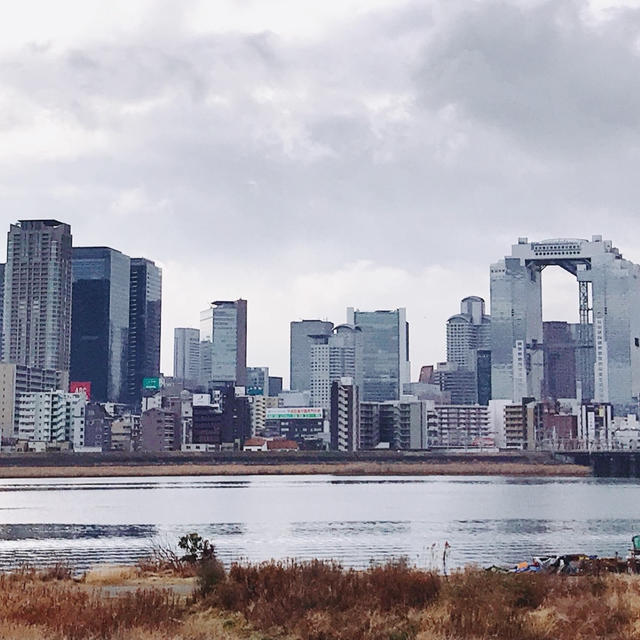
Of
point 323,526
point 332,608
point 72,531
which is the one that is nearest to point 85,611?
point 332,608

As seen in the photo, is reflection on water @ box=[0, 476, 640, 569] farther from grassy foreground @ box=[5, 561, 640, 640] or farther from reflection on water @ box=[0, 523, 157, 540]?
grassy foreground @ box=[5, 561, 640, 640]

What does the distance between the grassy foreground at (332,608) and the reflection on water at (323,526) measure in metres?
21.5

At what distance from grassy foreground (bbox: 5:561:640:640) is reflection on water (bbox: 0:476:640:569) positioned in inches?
847

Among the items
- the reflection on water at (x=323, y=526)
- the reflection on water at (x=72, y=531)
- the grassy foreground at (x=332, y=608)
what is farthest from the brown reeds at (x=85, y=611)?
the reflection on water at (x=72, y=531)

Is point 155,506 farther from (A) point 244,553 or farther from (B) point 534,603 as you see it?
(B) point 534,603

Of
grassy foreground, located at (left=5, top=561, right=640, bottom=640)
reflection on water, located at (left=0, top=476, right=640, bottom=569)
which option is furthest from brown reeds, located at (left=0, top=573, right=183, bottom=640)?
reflection on water, located at (left=0, top=476, right=640, bottom=569)

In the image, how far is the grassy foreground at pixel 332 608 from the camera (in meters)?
24.0

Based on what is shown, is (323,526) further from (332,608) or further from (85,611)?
(85,611)

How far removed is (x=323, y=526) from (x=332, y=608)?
2441 inches

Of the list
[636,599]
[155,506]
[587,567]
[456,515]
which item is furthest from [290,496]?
[636,599]

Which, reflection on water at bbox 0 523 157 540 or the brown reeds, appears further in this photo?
reflection on water at bbox 0 523 157 540

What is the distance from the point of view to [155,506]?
12719cm

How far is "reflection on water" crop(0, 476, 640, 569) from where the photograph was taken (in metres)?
64.4

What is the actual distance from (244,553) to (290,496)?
9042 cm
